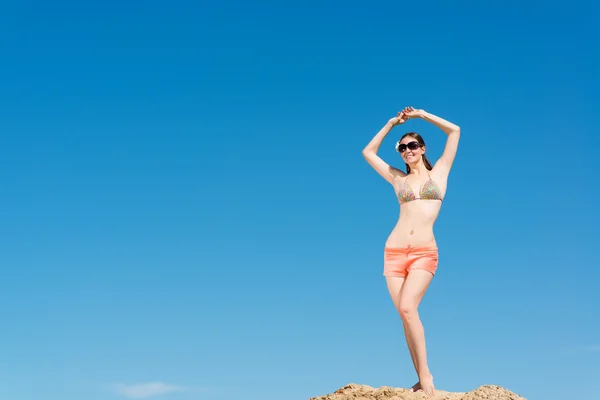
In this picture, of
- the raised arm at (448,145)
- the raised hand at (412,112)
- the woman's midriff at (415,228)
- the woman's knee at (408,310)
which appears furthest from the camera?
the raised hand at (412,112)

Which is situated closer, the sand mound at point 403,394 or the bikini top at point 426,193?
the sand mound at point 403,394

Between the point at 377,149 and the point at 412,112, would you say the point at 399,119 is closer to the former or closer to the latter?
the point at 412,112

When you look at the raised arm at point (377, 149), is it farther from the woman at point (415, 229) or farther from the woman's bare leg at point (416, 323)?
the woman's bare leg at point (416, 323)

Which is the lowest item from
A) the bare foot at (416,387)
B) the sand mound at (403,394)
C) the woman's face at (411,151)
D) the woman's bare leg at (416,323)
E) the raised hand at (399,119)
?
the sand mound at (403,394)

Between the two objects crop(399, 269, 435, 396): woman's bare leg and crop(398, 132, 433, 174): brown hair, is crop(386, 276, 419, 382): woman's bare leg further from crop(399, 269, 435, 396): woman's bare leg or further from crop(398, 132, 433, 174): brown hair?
crop(398, 132, 433, 174): brown hair

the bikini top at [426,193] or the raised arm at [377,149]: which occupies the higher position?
the raised arm at [377,149]

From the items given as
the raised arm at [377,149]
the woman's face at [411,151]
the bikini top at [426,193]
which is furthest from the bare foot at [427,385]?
the woman's face at [411,151]

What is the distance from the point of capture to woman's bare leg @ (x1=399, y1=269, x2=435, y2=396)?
10.4 metres

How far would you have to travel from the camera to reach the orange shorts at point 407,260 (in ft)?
35.0

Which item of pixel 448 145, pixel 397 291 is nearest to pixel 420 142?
pixel 448 145

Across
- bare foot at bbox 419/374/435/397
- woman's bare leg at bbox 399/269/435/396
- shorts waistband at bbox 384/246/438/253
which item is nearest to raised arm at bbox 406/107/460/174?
shorts waistband at bbox 384/246/438/253

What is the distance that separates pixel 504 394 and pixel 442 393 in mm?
941

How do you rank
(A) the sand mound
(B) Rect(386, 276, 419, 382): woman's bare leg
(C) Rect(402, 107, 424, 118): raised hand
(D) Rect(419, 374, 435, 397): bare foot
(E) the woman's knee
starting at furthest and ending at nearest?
(C) Rect(402, 107, 424, 118): raised hand, (B) Rect(386, 276, 419, 382): woman's bare leg, (E) the woman's knee, (D) Rect(419, 374, 435, 397): bare foot, (A) the sand mound

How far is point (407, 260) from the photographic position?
1076cm
